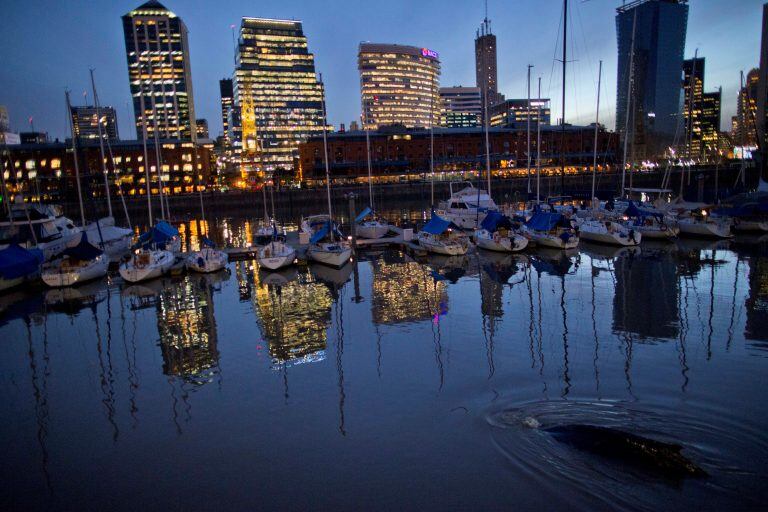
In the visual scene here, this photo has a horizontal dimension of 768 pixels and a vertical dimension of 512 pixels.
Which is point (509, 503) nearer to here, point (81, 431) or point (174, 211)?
point (81, 431)

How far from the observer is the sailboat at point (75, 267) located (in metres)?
29.4

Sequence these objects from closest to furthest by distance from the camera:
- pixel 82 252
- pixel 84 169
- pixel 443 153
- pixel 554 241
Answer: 1. pixel 82 252
2. pixel 554 241
3. pixel 84 169
4. pixel 443 153

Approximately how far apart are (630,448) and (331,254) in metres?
24.0

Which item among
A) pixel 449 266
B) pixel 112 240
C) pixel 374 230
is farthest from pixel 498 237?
pixel 112 240

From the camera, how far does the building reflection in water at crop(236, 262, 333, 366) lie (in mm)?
17375

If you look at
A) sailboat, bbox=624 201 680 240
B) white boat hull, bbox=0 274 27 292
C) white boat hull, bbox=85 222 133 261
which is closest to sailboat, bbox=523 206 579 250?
sailboat, bbox=624 201 680 240

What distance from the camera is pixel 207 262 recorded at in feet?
105

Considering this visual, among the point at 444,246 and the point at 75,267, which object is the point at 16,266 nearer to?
the point at 75,267

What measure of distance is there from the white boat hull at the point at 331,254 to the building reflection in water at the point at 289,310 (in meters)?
1.69

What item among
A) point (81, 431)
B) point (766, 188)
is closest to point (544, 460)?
point (81, 431)

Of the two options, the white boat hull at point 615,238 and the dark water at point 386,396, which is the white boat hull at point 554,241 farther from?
the dark water at point 386,396

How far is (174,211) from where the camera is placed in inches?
3632

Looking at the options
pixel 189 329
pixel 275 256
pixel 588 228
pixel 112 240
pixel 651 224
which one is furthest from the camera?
pixel 112 240

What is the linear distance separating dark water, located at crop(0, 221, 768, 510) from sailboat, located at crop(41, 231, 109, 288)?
4.74 meters
